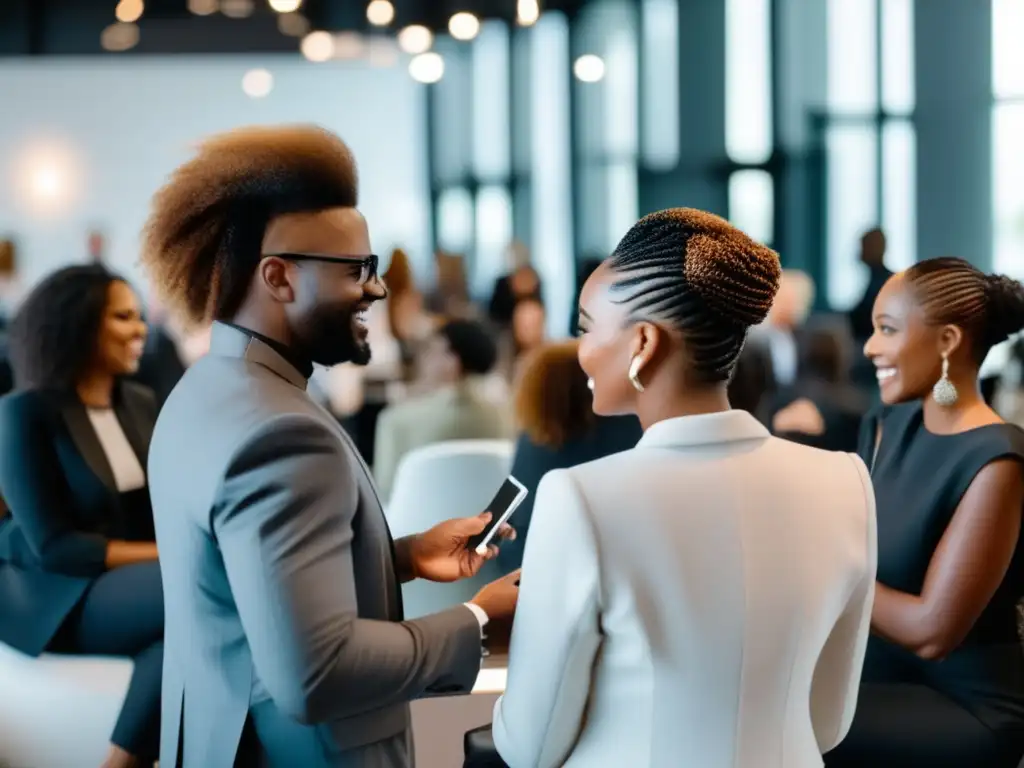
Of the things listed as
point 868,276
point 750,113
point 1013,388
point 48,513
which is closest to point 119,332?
point 48,513

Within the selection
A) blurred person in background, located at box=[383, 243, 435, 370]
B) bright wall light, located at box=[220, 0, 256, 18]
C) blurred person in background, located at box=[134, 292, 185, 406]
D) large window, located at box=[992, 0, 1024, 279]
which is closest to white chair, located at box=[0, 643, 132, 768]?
blurred person in background, located at box=[134, 292, 185, 406]

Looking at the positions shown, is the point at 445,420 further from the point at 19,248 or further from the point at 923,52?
the point at 19,248

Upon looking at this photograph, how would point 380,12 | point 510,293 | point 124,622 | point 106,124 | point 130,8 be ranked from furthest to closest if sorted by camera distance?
point 106,124 → point 380,12 → point 130,8 → point 510,293 → point 124,622

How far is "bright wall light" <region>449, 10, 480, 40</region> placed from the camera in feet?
41.5

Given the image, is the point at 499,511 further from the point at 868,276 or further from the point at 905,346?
the point at 868,276

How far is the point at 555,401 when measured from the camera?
355cm

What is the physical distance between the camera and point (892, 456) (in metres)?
2.49

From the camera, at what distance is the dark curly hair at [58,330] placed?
133 inches

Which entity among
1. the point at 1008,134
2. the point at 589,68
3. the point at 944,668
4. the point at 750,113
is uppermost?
the point at 589,68

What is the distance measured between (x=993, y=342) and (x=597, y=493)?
1.30 m

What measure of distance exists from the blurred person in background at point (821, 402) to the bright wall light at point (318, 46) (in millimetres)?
9244

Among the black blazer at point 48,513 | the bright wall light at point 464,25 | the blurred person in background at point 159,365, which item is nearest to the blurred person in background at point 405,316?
the blurred person in background at point 159,365

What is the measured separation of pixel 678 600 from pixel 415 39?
1287 centimetres

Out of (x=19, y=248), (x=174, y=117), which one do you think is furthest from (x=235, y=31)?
(x=19, y=248)
